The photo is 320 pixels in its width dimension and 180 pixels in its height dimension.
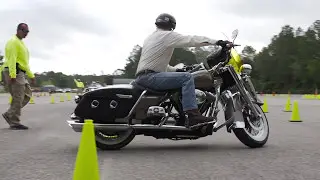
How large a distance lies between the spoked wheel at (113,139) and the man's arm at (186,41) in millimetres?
1273

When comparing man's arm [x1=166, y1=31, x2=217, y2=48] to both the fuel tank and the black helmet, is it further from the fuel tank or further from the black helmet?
the fuel tank

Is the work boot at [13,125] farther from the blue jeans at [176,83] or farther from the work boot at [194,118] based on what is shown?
the work boot at [194,118]

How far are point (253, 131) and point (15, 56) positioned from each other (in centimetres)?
499

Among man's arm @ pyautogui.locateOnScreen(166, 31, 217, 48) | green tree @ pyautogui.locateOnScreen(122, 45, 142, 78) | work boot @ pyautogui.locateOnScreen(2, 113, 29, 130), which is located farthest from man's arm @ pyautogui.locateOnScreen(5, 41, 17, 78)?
green tree @ pyautogui.locateOnScreen(122, 45, 142, 78)

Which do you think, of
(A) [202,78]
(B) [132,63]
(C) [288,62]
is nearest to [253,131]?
(A) [202,78]

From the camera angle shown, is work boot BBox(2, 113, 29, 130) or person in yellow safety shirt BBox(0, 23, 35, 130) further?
work boot BBox(2, 113, 29, 130)

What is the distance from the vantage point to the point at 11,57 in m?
9.79

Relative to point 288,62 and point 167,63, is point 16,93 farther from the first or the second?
point 288,62

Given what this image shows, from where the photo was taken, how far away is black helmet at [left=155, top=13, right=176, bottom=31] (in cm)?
686

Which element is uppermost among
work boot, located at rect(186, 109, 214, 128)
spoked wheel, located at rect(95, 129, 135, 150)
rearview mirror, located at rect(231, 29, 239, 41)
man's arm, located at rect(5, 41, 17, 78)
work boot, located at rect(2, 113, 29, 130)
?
rearview mirror, located at rect(231, 29, 239, 41)

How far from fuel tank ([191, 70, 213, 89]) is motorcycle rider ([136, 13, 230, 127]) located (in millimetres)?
199

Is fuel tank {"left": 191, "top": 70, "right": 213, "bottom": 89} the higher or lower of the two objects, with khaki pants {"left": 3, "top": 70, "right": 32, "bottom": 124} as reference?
higher

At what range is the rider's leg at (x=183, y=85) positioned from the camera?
258 inches

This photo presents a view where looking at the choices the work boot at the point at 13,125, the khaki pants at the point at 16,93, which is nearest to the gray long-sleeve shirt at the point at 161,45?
the khaki pants at the point at 16,93
